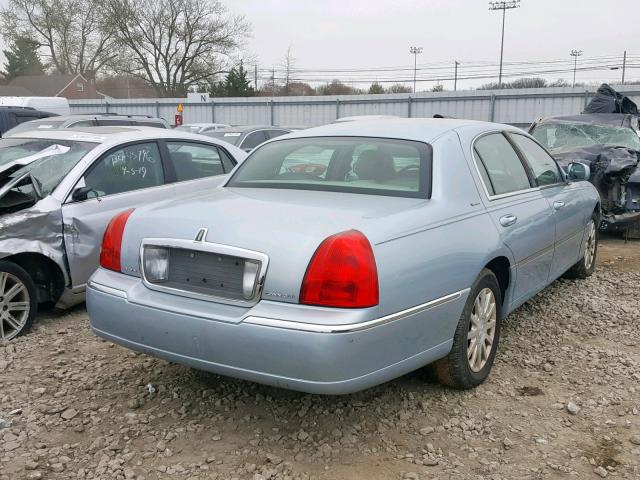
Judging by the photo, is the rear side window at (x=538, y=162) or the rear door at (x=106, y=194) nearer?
the rear side window at (x=538, y=162)

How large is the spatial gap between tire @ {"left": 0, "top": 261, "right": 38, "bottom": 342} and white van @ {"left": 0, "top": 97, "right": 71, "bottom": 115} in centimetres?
1084

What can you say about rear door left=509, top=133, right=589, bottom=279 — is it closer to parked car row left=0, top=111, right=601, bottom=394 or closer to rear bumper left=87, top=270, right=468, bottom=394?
parked car row left=0, top=111, right=601, bottom=394

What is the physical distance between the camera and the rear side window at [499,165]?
12.4ft

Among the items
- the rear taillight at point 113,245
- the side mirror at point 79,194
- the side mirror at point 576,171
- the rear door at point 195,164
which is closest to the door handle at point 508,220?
the side mirror at point 576,171

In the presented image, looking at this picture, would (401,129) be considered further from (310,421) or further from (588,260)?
(588,260)

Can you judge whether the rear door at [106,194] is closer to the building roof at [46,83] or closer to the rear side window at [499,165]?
the rear side window at [499,165]

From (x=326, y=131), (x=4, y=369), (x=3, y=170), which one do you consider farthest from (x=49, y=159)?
(x=326, y=131)

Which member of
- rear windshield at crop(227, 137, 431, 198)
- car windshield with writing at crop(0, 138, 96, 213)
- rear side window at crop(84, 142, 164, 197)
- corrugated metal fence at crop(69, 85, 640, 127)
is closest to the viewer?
rear windshield at crop(227, 137, 431, 198)

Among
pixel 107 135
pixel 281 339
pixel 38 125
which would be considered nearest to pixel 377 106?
pixel 38 125

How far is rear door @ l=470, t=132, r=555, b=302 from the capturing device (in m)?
3.70

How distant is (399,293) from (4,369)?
2.65 meters

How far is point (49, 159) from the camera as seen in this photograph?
4949mm

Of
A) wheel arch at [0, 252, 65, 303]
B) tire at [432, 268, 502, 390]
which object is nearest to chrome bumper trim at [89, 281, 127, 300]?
wheel arch at [0, 252, 65, 303]

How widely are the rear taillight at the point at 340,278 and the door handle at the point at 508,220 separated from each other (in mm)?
1355
